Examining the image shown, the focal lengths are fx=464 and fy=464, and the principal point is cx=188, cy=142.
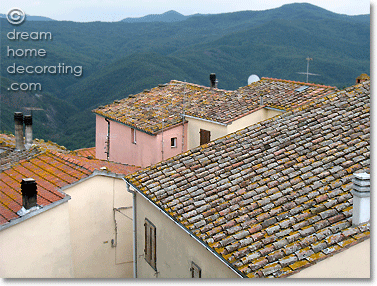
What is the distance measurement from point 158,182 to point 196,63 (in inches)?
1952

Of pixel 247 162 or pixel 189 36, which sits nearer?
pixel 247 162

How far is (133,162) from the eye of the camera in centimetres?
1378

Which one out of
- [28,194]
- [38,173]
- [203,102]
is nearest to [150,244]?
[28,194]

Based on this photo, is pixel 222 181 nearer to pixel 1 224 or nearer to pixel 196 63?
pixel 1 224

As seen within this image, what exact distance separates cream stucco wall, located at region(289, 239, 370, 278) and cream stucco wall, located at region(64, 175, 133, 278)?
15.0ft

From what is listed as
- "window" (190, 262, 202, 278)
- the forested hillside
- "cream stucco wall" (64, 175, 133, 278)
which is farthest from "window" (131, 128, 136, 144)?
"window" (190, 262, 202, 278)

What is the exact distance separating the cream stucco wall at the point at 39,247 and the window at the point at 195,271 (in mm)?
2276

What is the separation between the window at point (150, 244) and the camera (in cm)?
670

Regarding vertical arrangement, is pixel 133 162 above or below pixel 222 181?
below

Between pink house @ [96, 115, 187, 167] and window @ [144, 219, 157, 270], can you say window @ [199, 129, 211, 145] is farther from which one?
window @ [144, 219, 157, 270]

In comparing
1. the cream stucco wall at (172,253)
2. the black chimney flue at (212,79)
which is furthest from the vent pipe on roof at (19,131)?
the black chimney flue at (212,79)

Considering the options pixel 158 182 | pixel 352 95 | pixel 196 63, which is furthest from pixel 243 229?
pixel 196 63

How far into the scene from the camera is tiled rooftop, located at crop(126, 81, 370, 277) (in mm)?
4492

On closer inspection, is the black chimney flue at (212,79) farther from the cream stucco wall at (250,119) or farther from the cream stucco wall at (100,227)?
the cream stucco wall at (100,227)
